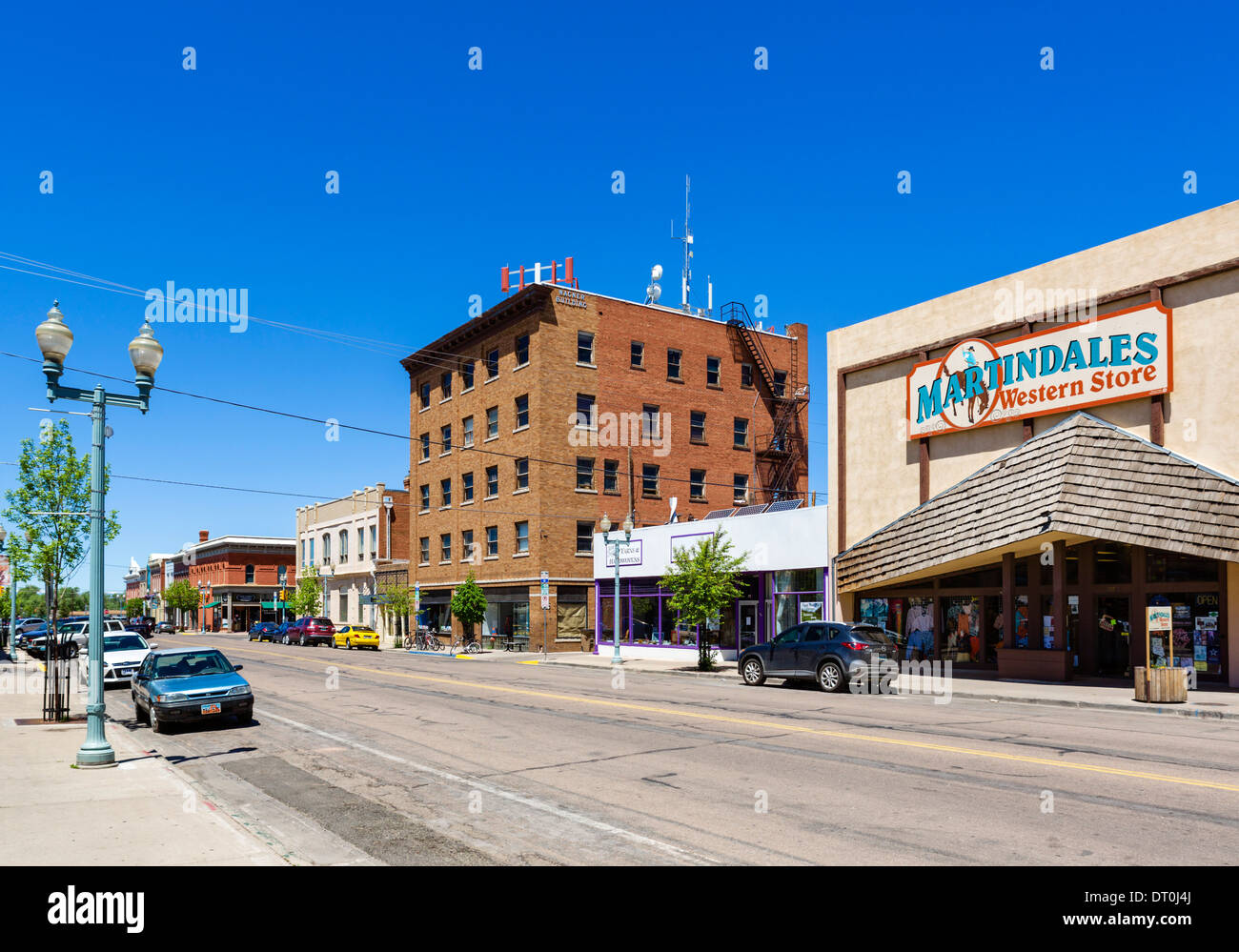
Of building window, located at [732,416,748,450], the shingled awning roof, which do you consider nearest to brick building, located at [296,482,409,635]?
building window, located at [732,416,748,450]

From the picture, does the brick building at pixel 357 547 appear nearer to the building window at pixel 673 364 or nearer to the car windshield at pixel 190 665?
the building window at pixel 673 364

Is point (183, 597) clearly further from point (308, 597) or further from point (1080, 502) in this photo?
point (1080, 502)

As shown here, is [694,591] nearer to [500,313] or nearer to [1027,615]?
[1027,615]

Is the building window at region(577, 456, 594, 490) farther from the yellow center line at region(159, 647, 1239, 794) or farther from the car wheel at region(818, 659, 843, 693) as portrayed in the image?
the car wheel at region(818, 659, 843, 693)

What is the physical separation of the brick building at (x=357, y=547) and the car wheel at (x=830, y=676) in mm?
41458

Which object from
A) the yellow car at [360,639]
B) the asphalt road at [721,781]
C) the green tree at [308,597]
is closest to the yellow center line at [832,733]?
the asphalt road at [721,781]

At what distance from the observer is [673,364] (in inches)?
2012

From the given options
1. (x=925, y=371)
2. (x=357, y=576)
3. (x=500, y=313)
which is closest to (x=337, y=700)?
(x=925, y=371)

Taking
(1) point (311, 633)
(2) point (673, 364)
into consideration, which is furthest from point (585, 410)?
(1) point (311, 633)

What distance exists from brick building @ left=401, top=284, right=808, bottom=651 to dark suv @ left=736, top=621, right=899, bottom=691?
860 inches

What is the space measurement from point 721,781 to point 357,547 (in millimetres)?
62148

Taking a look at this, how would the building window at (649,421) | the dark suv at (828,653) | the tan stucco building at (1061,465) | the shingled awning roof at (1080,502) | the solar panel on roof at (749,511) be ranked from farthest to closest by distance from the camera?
the building window at (649,421) < the solar panel on roof at (749,511) < the dark suv at (828,653) < the tan stucco building at (1061,465) < the shingled awning roof at (1080,502)

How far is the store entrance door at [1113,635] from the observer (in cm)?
2381

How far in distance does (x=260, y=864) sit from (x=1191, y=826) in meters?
7.76
